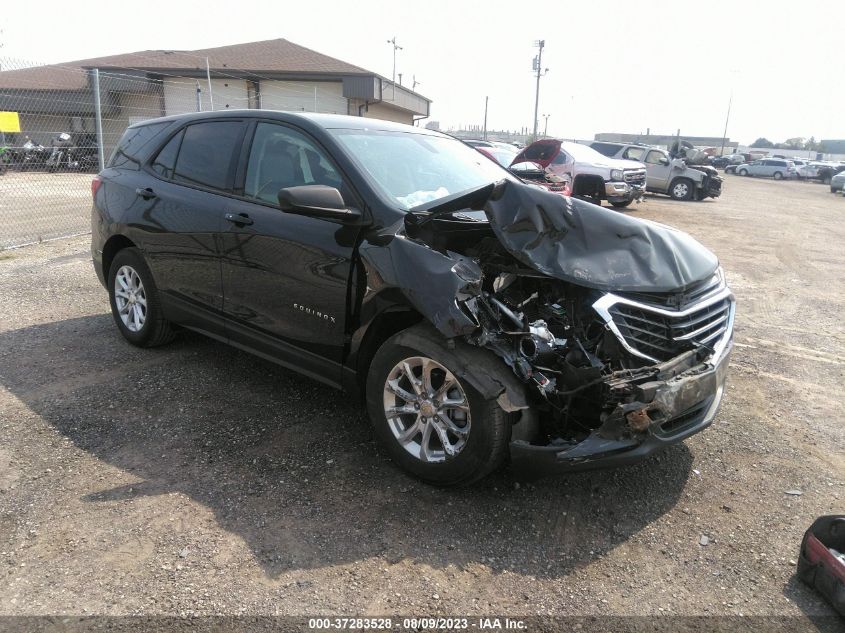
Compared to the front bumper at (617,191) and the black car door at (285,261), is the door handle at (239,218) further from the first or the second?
the front bumper at (617,191)

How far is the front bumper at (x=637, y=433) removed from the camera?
8.81ft

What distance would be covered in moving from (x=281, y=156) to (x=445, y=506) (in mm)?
2343

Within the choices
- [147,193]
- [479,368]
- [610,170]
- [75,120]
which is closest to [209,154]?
[147,193]

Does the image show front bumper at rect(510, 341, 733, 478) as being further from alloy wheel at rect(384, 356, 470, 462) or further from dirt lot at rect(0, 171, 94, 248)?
dirt lot at rect(0, 171, 94, 248)

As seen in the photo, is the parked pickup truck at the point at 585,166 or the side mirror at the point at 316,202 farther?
the parked pickup truck at the point at 585,166

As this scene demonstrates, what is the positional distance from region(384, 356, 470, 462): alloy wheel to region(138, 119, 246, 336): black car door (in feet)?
5.21

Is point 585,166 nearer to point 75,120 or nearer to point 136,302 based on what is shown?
point 136,302

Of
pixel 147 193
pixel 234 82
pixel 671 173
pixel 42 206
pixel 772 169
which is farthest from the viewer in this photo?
pixel 772 169

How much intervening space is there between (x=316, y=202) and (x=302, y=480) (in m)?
1.48

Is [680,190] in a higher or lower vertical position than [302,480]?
higher

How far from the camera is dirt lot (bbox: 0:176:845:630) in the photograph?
2.52 m

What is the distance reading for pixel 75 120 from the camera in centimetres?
1739

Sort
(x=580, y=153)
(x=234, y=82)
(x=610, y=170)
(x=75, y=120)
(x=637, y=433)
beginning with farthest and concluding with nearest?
(x=234, y=82)
(x=75, y=120)
(x=580, y=153)
(x=610, y=170)
(x=637, y=433)

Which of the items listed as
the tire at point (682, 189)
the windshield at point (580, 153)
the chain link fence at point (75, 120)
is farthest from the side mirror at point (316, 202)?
the tire at point (682, 189)
